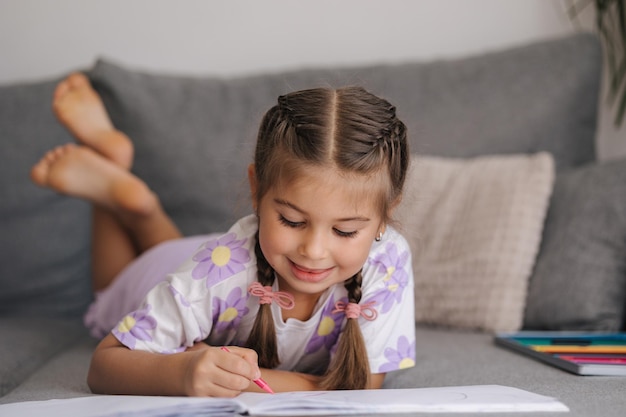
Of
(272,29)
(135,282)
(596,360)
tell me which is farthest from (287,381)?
(272,29)

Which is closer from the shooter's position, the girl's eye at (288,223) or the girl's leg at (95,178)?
the girl's eye at (288,223)

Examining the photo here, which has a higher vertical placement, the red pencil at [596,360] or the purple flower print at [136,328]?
the purple flower print at [136,328]

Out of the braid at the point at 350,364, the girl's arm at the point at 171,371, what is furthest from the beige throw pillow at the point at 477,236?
the girl's arm at the point at 171,371

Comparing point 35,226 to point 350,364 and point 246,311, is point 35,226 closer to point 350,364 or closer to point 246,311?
point 246,311

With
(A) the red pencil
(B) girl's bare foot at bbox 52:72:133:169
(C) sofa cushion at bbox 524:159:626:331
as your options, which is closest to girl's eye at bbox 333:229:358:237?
(A) the red pencil

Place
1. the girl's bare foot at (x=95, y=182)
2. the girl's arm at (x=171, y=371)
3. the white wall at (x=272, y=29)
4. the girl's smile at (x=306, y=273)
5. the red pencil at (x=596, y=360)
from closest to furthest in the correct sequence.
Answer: the girl's arm at (x=171, y=371) → the girl's smile at (x=306, y=273) → the red pencil at (x=596, y=360) → the girl's bare foot at (x=95, y=182) → the white wall at (x=272, y=29)

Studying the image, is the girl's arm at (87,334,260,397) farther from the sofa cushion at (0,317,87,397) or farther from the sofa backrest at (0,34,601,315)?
the sofa backrest at (0,34,601,315)

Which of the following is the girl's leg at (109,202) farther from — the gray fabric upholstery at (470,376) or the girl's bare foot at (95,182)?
the gray fabric upholstery at (470,376)

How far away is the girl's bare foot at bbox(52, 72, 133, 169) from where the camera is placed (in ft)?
5.58

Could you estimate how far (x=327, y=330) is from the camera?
1.19 m

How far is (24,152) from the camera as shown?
71.1 inches

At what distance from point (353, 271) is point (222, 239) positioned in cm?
22

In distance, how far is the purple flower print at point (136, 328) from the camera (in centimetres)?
107

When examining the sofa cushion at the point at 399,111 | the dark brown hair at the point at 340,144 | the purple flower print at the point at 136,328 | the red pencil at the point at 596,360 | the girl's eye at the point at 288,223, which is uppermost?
the sofa cushion at the point at 399,111
